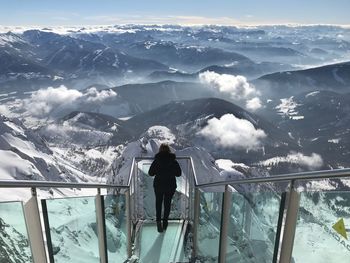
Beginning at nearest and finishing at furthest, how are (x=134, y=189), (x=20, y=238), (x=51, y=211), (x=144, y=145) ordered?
(x=20, y=238) → (x=51, y=211) → (x=134, y=189) → (x=144, y=145)

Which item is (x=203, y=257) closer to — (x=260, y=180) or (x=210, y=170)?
(x=260, y=180)

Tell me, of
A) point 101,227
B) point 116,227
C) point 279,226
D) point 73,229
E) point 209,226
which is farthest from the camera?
point 209,226

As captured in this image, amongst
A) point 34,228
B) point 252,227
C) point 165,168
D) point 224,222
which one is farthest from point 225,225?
point 34,228

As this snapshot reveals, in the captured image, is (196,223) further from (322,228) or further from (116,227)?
(322,228)

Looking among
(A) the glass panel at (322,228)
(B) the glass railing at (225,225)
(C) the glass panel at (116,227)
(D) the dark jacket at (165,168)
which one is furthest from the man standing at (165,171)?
(A) the glass panel at (322,228)

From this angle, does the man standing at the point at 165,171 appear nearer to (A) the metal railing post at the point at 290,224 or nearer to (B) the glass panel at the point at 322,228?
(A) the metal railing post at the point at 290,224

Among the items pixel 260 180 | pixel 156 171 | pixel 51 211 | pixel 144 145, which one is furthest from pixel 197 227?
pixel 144 145

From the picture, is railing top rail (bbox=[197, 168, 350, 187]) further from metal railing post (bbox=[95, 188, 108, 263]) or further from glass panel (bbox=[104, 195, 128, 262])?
glass panel (bbox=[104, 195, 128, 262])
